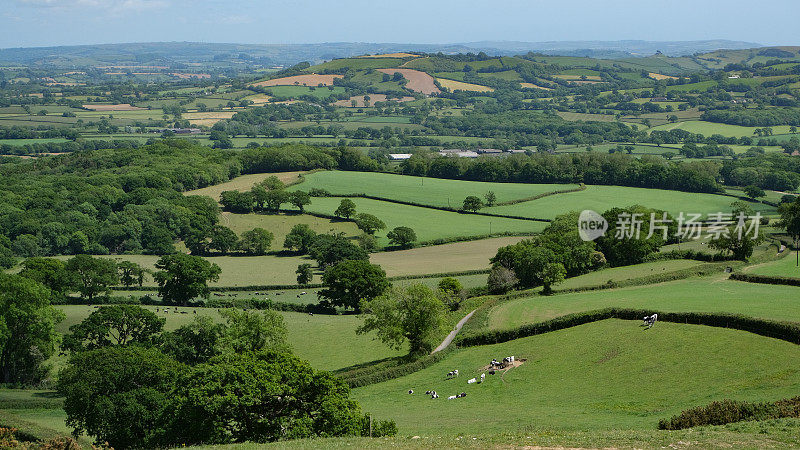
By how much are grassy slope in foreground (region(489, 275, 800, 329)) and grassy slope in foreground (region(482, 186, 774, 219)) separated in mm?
40014

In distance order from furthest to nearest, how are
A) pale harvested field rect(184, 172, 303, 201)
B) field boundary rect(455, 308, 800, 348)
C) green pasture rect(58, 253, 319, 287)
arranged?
pale harvested field rect(184, 172, 303, 201), green pasture rect(58, 253, 319, 287), field boundary rect(455, 308, 800, 348)

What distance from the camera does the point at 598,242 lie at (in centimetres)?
7475

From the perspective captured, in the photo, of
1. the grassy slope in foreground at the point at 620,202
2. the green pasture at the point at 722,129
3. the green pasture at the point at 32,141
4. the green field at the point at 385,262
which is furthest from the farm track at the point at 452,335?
the green pasture at the point at 32,141

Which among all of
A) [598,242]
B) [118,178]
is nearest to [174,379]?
[598,242]

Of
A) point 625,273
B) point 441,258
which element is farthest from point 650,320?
point 441,258

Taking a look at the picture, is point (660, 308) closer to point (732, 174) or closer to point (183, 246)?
point (183, 246)

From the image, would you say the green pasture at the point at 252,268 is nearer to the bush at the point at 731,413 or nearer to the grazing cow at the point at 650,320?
the grazing cow at the point at 650,320

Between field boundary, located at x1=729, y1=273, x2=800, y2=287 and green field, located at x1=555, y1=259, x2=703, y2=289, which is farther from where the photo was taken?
green field, located at x1=555, y1=259, x2=703, y2=289

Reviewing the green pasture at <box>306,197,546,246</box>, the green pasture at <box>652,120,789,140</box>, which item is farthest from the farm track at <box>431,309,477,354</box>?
the green pasture at <box>652,120,789,140</box>

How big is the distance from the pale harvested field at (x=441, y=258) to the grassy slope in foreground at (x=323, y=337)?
16.3 m

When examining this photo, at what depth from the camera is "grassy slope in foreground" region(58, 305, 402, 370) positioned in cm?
5203

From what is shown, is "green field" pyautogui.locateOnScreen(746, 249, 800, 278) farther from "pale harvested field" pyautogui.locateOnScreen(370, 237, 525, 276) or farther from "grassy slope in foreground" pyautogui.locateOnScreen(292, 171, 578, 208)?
"grassy slope in foreground" pyautogui.locateOnScreen(292, 171, 578, 208)

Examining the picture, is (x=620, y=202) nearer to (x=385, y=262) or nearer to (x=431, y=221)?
(x=431, y=221)

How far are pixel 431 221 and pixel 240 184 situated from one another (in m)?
40.9
